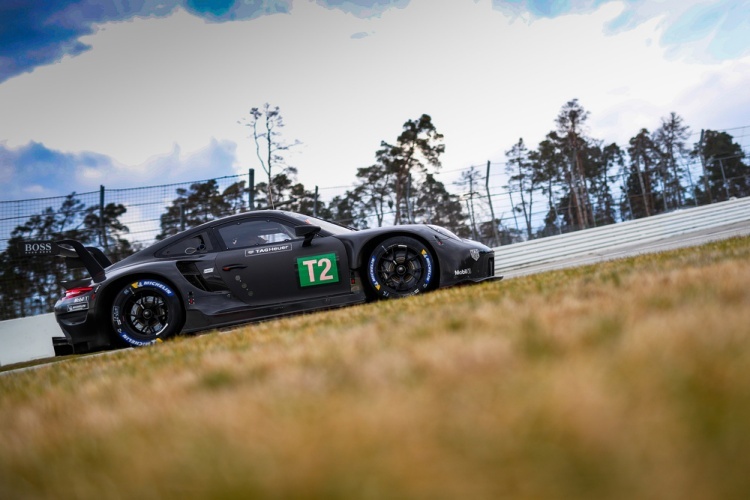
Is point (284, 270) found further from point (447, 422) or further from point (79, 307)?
point (447, 422)

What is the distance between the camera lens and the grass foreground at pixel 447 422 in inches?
32.4

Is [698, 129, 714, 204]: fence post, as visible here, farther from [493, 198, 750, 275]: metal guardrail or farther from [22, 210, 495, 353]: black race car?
[22, 210, 495, 353]: black race car

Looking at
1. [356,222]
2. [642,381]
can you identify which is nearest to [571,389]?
[642,381]

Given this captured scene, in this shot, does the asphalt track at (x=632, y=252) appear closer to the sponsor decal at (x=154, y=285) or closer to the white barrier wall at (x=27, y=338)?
the sponsor decal at (x=154, y=285)

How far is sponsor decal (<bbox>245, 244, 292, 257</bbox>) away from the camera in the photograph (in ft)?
18.0

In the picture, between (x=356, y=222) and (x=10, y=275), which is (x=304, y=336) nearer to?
(x=10, y=275)

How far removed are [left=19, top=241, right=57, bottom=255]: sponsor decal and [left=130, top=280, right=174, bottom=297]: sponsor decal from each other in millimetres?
847

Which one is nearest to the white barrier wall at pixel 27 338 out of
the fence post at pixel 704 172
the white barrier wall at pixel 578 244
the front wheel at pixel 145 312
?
the white barrier wall at pixel 578 244

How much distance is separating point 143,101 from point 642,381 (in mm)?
18874

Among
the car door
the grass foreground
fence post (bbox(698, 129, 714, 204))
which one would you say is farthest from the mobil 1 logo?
fence post (bbox(698, 129, 714, 204))

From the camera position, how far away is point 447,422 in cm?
102

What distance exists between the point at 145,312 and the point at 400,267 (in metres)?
2.54

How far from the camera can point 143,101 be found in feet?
57.7

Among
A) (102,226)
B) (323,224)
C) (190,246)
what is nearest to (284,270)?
(323,224)
